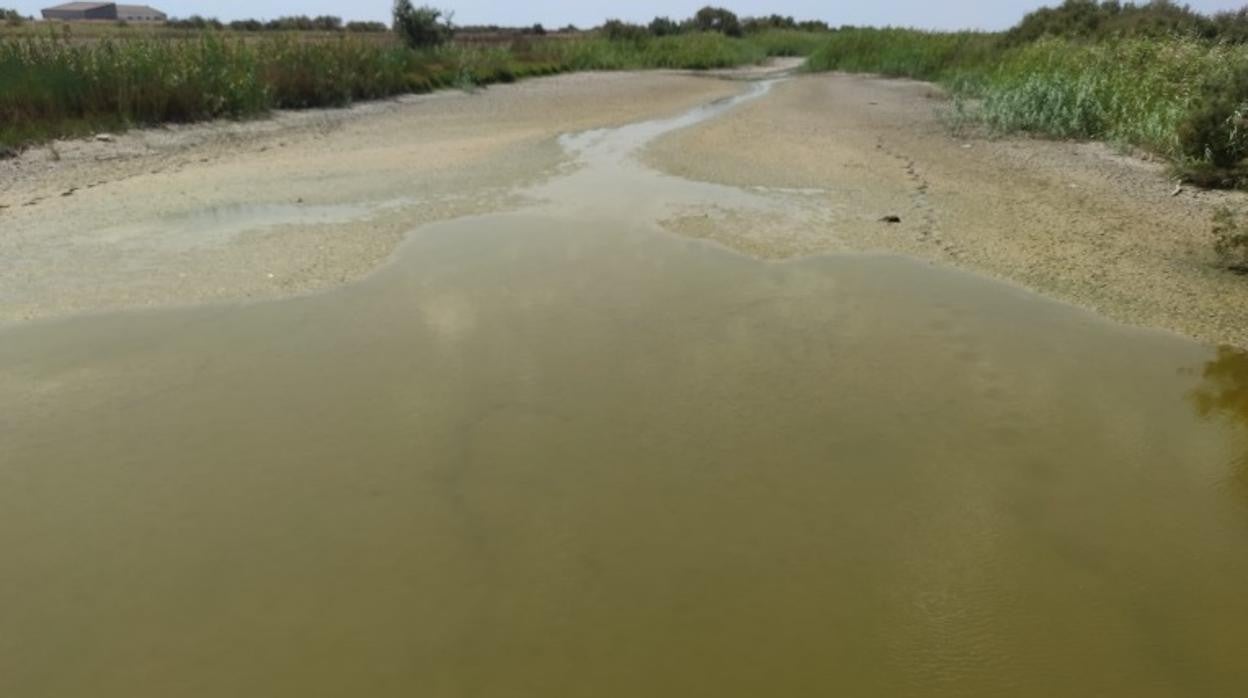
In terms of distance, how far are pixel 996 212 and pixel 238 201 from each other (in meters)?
7.13

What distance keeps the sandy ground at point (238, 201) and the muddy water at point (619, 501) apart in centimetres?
72

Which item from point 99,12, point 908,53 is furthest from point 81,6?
point 908,53

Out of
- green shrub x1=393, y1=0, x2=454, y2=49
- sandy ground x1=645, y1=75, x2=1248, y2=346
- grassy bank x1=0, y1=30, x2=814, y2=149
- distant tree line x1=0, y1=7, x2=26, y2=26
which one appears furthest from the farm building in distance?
sandy ground x1=645, y1=75, x2=1248, y2=346

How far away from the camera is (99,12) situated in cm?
6228

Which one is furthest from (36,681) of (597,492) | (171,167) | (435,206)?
(171,167)

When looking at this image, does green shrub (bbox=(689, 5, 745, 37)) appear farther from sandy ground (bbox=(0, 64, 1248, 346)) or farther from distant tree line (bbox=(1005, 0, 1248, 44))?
sandy ground (bbox=(0, 64, 1248, 346))

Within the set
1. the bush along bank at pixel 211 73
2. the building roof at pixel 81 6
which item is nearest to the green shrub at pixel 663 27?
the bush along bank at pixel 211 73

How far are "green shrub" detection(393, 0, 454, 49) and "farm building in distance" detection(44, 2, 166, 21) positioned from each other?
44.5m

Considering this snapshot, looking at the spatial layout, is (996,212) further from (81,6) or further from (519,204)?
(81,6)

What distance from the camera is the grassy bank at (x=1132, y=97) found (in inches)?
338

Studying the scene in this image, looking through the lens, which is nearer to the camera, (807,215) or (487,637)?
(487,637)

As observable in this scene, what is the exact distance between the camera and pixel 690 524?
10.2 feet

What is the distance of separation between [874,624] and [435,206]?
252 inches

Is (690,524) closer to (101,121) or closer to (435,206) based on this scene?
(435,206)
